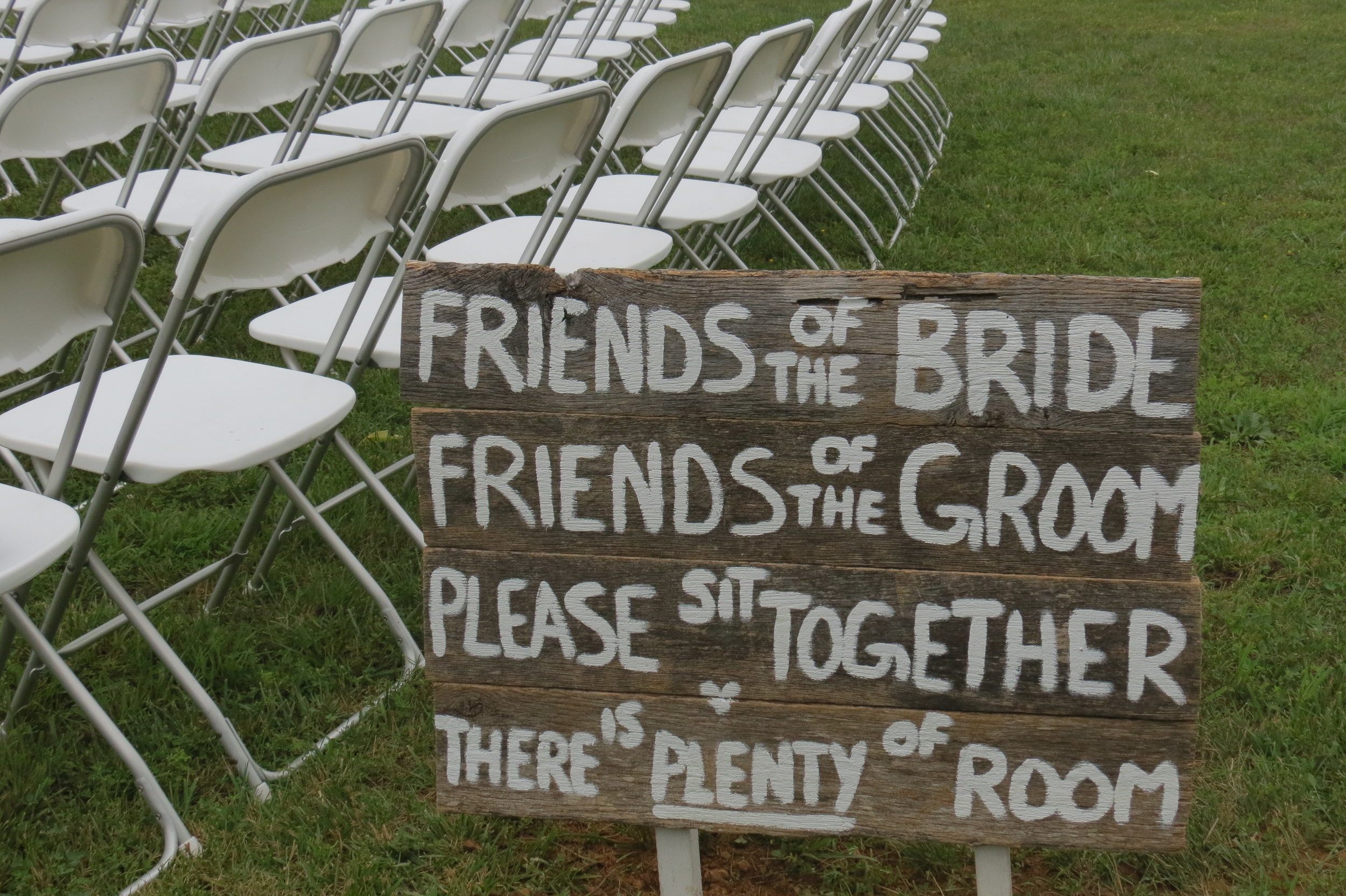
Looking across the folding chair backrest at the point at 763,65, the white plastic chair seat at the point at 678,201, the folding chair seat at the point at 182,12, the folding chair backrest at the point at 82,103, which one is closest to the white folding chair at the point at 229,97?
the folding chair backrest at the point at 82,103

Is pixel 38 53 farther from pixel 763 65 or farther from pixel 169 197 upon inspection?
pixel 763 65

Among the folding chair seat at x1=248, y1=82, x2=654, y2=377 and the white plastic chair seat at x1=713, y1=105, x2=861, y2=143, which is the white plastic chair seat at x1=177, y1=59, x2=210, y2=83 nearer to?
the white plastic chair seat at x1=713, y1=105, x2=861, y2=143

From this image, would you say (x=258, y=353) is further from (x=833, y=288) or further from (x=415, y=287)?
(x=833, y=288)

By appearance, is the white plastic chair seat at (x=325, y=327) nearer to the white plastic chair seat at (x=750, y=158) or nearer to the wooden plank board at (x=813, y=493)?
the wooden plank board at (x=813, y=493)

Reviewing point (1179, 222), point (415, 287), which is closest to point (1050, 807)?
point (415, 287)

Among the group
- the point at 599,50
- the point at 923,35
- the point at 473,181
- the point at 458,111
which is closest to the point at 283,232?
the point at 473,181

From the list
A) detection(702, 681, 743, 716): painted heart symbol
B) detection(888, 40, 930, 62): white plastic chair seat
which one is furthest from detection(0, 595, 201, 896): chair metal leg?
detection(888, 40, 930, 62): white plastic chair seat

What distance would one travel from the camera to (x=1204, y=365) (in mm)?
3672

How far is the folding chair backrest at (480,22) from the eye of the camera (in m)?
4.29

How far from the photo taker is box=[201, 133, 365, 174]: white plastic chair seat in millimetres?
3750

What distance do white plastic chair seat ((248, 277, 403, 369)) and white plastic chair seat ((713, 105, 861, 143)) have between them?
6.54ft

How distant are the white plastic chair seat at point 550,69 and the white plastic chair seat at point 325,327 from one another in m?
2.50

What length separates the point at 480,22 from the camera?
14.5ft

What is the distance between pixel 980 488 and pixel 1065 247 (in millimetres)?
3538
